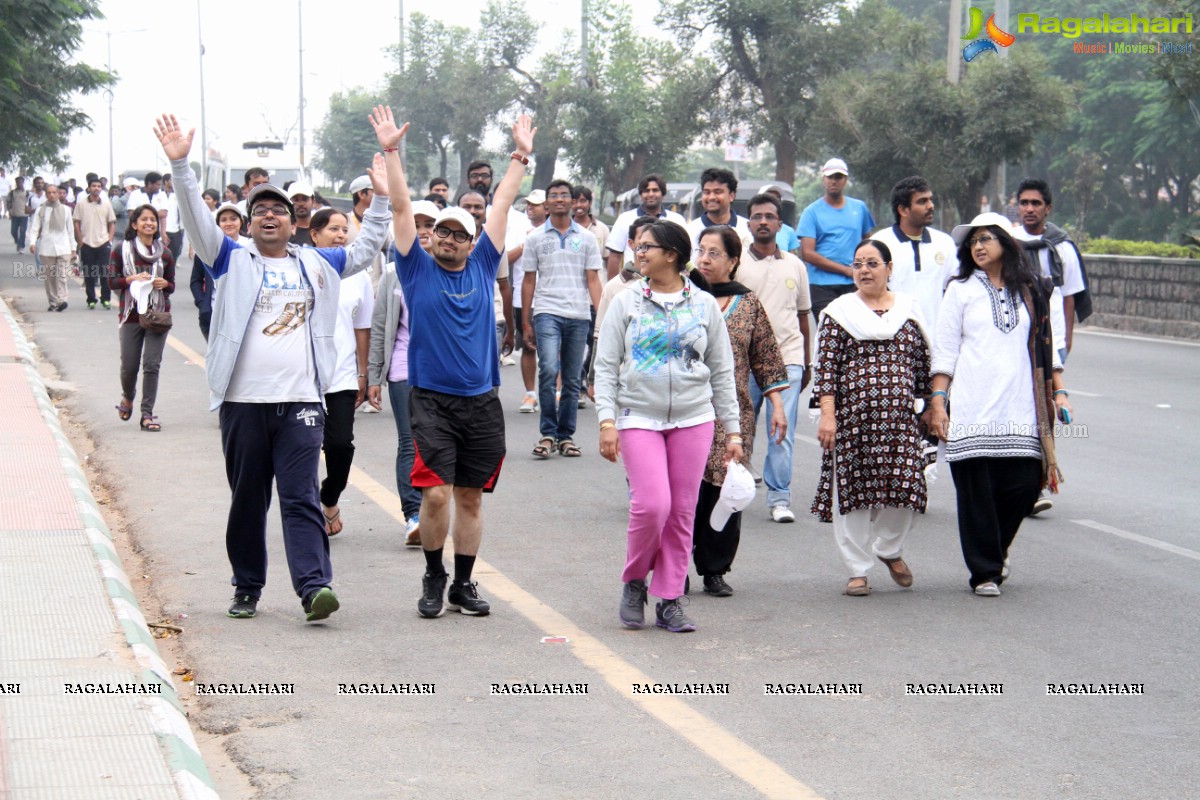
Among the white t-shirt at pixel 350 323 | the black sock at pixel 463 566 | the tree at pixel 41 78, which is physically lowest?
the black sock at pixel 463 566

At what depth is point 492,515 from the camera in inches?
361

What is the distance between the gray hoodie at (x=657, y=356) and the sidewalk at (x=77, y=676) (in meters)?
2.13

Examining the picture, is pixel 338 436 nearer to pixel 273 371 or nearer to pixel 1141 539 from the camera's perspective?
pixel 273 371

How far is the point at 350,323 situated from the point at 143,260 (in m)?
4.62

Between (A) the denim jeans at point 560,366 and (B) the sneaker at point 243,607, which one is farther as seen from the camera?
(A) the denim jeans at point 560,366

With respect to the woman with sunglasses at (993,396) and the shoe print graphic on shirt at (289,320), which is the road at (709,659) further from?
the shoe print graphic on shirt at (289,320)

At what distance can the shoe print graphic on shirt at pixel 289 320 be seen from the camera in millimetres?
6406

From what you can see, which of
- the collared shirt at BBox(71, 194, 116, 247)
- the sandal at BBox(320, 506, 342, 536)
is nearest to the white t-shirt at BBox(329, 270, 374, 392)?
the sandal at BBox(320, 506, 342, 536)

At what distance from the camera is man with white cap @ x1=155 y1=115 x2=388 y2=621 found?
6355 millimetres

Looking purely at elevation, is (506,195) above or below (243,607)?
above

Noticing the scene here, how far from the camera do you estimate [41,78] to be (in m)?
33.3

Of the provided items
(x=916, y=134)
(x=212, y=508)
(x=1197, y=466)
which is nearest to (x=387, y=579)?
(x=212, y=508)

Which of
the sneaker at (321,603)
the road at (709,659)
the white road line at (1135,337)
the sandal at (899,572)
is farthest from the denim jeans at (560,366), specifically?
the white road line at (1135,337)

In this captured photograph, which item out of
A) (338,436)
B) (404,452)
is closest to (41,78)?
(338,436)
